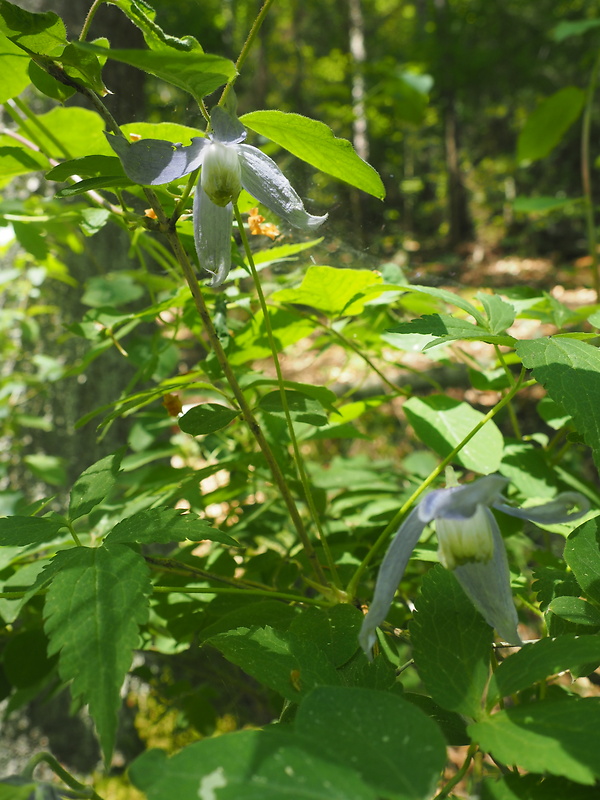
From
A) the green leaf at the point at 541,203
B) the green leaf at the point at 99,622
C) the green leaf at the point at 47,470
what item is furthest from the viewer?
the green leaf at the point at 47,470

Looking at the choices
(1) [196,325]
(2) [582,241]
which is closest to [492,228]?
(2) [582,241]

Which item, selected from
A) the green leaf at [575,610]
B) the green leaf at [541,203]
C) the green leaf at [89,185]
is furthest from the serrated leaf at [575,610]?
the green leaf at [541,203]

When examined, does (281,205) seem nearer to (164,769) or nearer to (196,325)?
(196,325)

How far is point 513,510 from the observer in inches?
18.7

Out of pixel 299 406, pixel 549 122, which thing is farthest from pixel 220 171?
pixel 549 122

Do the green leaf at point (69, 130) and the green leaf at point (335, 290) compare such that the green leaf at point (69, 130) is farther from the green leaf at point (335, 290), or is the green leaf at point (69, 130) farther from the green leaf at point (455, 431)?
the green leaf at point (455, 431)

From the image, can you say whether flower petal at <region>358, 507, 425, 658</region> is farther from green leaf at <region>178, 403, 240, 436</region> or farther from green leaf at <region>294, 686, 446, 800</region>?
green leaf at <region>178, 403, 240, 436</region>

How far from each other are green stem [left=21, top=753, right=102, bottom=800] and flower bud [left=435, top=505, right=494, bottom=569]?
44 cm

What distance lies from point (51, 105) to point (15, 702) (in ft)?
5.83

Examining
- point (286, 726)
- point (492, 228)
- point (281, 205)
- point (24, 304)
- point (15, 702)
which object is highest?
point (281, 205)

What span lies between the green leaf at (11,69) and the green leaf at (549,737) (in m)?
0.87

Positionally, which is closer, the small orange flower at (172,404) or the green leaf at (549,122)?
the small orange flower at (172,404)

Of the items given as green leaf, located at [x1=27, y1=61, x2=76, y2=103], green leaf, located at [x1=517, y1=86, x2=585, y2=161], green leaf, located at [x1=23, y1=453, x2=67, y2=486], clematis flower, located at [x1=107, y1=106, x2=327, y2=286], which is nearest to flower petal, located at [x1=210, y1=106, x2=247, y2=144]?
clematis flower, located at [x1=107, y1=106, x2=327, y2=286]

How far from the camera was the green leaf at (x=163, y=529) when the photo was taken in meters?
0.54
